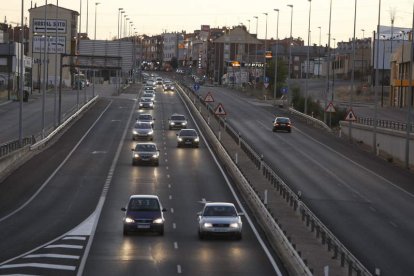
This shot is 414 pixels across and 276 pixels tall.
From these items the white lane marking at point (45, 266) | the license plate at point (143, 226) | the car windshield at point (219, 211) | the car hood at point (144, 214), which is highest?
the car windshield at point (219, 211)

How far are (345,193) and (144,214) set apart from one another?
15175 mm

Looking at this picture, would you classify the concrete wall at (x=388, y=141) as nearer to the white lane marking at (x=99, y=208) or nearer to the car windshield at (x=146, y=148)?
the car windshield at (x=146, y=148)

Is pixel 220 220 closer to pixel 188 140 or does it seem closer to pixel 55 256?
pixel 55 256

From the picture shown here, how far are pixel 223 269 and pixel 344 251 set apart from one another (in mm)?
3237

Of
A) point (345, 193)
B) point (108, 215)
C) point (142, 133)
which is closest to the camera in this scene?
point (108, 215)

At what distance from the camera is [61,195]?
43.3 meters

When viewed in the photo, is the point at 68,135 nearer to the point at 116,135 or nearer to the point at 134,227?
the point at 116,135

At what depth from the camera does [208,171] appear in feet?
172

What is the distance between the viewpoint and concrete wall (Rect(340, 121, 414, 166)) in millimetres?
60875

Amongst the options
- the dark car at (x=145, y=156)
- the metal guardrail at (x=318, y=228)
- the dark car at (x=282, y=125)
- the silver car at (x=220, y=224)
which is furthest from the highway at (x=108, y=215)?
the dark car at (x=282, y=125)

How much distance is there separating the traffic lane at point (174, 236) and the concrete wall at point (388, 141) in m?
12.6

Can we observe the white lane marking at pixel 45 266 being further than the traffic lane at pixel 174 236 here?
No

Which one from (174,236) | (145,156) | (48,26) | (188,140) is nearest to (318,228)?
(174,236)

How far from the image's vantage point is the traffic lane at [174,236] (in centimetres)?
2617
